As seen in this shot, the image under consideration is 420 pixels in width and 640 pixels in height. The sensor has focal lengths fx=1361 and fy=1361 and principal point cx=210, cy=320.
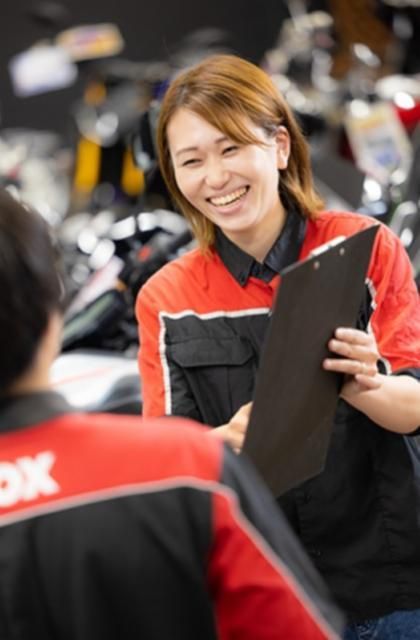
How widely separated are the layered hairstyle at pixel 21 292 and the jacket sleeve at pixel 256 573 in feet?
0.67

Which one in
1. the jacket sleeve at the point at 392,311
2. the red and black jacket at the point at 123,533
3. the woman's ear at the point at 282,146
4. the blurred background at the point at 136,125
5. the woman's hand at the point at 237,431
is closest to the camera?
the red and black jacket at the point at 123,533

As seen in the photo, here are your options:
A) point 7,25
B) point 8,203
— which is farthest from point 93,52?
point 8,203

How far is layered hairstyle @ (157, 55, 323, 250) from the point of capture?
192cm

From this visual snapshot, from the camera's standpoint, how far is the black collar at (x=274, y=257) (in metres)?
1.96

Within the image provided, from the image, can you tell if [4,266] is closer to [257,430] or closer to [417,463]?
[257,430]

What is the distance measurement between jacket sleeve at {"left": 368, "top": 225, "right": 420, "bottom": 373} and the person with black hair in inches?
27.4

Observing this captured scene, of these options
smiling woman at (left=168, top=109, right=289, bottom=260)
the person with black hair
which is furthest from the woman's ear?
the person with black hair

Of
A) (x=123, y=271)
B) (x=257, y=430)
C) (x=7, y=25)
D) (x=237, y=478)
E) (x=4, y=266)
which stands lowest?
(x=7, y=25)

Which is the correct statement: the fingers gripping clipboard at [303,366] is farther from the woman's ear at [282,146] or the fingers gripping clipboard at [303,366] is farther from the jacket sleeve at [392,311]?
the woman's ear at [282,146]

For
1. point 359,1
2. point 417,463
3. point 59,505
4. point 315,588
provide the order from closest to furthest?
1. point 59,505
2. point 315,588
3. point 417,463
4. point 359,1

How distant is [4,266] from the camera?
119 centimetres

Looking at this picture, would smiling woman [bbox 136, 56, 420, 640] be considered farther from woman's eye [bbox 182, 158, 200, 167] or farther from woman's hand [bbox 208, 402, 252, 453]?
woman's hand [bbox 208, 402, 252, 453]

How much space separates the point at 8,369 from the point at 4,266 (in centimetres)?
9

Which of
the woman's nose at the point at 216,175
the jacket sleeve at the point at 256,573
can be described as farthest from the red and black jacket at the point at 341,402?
the jacket sleeve at the point at 256,573
